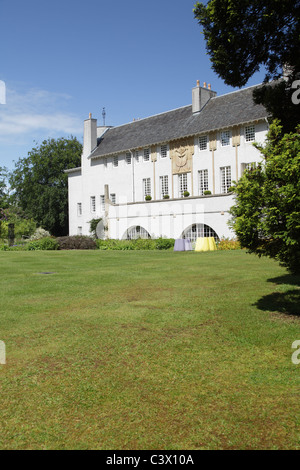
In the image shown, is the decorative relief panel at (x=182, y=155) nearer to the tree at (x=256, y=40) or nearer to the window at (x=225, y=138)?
the window at (x=225, y=138)

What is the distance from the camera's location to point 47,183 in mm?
64750

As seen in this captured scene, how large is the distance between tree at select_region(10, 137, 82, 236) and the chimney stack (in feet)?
93.5

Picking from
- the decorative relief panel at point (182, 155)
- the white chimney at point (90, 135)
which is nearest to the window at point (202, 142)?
the decorative relief panel at point (182, 155)

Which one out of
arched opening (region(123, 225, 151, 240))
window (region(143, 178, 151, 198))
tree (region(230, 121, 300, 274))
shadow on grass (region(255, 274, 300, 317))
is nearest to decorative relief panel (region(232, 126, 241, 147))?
window (region(143, 178, 151, 198))

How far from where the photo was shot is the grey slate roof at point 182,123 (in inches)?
1358

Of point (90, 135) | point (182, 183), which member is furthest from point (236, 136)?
point (90, 135)

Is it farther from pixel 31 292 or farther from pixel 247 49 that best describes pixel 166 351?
pixel 247 49

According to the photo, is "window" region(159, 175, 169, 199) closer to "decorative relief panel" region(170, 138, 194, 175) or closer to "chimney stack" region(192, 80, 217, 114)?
"decorative relief panel" region(170, 138, 194, 175)

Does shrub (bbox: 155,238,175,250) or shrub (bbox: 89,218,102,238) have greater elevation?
shrub (bbox: 89,218,102,238)

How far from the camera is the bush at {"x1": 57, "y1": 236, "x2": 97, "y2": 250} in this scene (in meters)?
34.8

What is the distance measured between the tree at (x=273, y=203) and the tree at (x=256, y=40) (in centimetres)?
204

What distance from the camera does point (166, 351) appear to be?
5910 mm

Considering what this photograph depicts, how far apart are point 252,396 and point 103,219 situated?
134ft

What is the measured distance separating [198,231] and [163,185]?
26.5 feet
